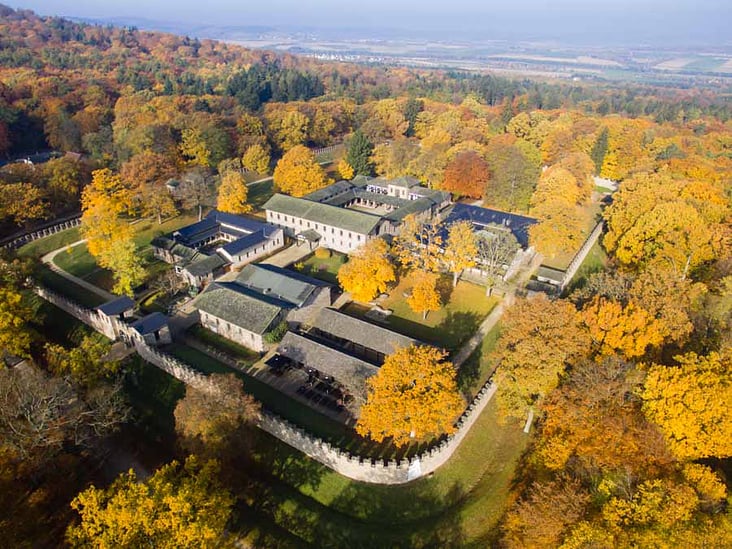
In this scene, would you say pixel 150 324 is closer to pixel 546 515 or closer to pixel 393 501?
pixel 393 501

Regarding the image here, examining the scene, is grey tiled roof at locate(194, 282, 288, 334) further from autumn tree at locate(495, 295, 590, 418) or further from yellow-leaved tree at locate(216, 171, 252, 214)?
yellow-leaved tree at locate(216, 171, 252, 214)

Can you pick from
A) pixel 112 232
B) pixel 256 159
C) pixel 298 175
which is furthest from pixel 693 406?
pixel 256 159

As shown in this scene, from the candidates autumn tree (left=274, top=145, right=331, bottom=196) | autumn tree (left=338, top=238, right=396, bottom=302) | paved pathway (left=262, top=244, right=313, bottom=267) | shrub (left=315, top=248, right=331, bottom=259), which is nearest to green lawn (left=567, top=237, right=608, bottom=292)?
autumn tree (left=338, top=238, right=396, bottom=302)

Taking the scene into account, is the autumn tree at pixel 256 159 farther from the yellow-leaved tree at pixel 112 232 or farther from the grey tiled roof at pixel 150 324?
the grey tiled roof at pixel 150 324

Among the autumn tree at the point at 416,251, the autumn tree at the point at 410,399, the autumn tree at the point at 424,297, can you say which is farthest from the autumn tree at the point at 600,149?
the autumn tree at the point at 410,399

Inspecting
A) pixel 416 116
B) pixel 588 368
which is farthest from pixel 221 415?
pixel 416 116
